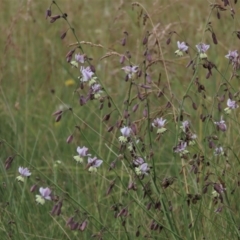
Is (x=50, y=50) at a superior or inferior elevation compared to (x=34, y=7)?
inferior

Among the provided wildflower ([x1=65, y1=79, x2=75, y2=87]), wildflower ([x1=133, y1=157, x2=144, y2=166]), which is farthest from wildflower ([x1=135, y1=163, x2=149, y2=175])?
wildflower ([x1=65, y1=79, x2=75, y2=87])

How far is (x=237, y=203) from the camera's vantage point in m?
2.50

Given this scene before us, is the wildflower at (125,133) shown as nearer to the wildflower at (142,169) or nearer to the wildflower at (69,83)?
the wildflower at (142,169)

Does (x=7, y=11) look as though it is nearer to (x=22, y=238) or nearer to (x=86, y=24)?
(x=86, y=24)

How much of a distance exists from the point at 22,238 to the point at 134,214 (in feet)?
1.27

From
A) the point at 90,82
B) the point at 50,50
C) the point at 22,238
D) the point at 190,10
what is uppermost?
the point at 190,10

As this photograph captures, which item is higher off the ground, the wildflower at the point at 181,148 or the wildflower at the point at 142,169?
the wildflower at the point at 181,148

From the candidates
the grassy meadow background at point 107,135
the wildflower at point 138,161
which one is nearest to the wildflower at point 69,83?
the grassy meadow background at point 107,135

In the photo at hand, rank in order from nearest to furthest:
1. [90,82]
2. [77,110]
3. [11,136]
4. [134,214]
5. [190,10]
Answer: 1. [90,82]
2. [134,214]
3. [11,136]
4. [77,110]
5. [190,10]

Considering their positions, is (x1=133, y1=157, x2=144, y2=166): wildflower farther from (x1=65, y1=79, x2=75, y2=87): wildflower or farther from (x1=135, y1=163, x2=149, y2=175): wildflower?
(x1=65, y1=79, x2=75, y2=87): wildflower

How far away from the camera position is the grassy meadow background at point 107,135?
2.28m

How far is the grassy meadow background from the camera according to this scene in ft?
7.48

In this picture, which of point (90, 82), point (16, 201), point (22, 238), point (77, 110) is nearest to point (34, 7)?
point (77, 110)

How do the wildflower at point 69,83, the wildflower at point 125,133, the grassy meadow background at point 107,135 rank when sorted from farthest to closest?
the wildflower at point 69,83
the grassy meadow background at point 107,135
the wildflower at point 125,133
